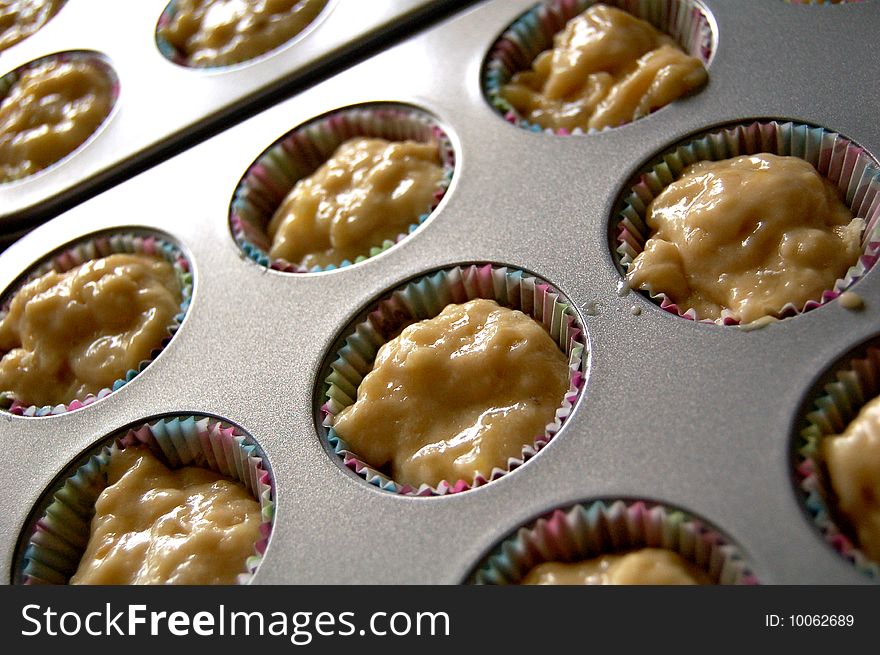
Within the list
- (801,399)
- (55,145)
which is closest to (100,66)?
(55,145)

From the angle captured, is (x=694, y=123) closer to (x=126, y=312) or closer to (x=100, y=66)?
(x=126, y=312)

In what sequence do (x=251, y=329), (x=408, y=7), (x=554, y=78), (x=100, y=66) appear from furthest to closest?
(x=100, y=66) < (x=408, y=7) < (x=554, y=78) < (x=251, y=329)

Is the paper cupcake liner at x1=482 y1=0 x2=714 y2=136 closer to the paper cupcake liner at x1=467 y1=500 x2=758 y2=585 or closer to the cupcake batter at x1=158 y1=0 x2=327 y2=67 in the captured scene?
the cupcake batter at x1=158 y1=0 x2=327 y2=67

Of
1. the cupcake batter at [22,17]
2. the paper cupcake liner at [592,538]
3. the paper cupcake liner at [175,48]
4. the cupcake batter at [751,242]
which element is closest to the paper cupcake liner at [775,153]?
the cupcake batter at [751,242]

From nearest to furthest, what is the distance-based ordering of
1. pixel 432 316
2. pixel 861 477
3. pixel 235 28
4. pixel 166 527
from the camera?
pixel 861 477, pixel 166 527, pixel 432 316, pixel 235 28

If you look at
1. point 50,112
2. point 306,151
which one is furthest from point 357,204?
point 50,112

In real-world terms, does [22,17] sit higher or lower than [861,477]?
higher

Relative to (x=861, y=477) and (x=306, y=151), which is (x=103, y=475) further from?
(x=861, y=477)
